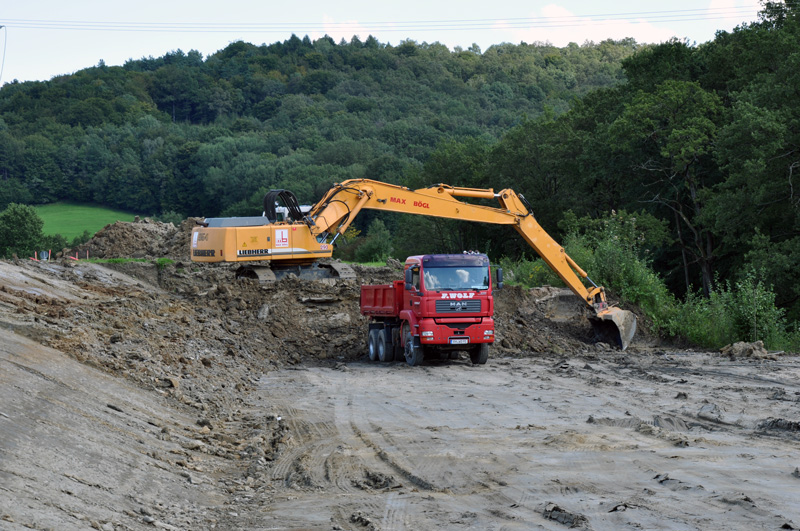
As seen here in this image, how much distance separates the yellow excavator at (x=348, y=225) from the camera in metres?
23.4

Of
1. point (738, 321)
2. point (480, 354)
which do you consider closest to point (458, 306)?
point (480, 354)

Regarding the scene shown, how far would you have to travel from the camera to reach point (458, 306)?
20.7 metres

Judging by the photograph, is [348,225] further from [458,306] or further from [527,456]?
[527,456]

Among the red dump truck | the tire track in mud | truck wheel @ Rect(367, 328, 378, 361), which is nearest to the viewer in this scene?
the tire track in mud

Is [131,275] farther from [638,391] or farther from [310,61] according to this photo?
[310,61]

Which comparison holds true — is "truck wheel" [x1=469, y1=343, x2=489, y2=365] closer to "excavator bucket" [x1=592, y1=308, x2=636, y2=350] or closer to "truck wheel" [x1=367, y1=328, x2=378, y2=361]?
"truck wheel" [x1=367, y1=328, x2=378, y2=361]

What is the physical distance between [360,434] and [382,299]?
10776 mm

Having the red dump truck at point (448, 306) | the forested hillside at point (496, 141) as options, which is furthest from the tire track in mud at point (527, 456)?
the forested hillside at point (496, 141)

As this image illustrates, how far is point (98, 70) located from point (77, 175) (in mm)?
42886

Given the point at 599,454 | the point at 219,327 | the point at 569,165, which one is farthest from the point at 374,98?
the point at 599,454

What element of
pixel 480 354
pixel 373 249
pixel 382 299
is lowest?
pixel 480 354

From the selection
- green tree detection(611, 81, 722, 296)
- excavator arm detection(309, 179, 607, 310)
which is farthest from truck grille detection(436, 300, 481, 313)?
green tree detection(611, 81, 722, 296)

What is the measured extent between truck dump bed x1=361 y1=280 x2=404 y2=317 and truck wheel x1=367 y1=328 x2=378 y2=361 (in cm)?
50

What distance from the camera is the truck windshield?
68.0ft
